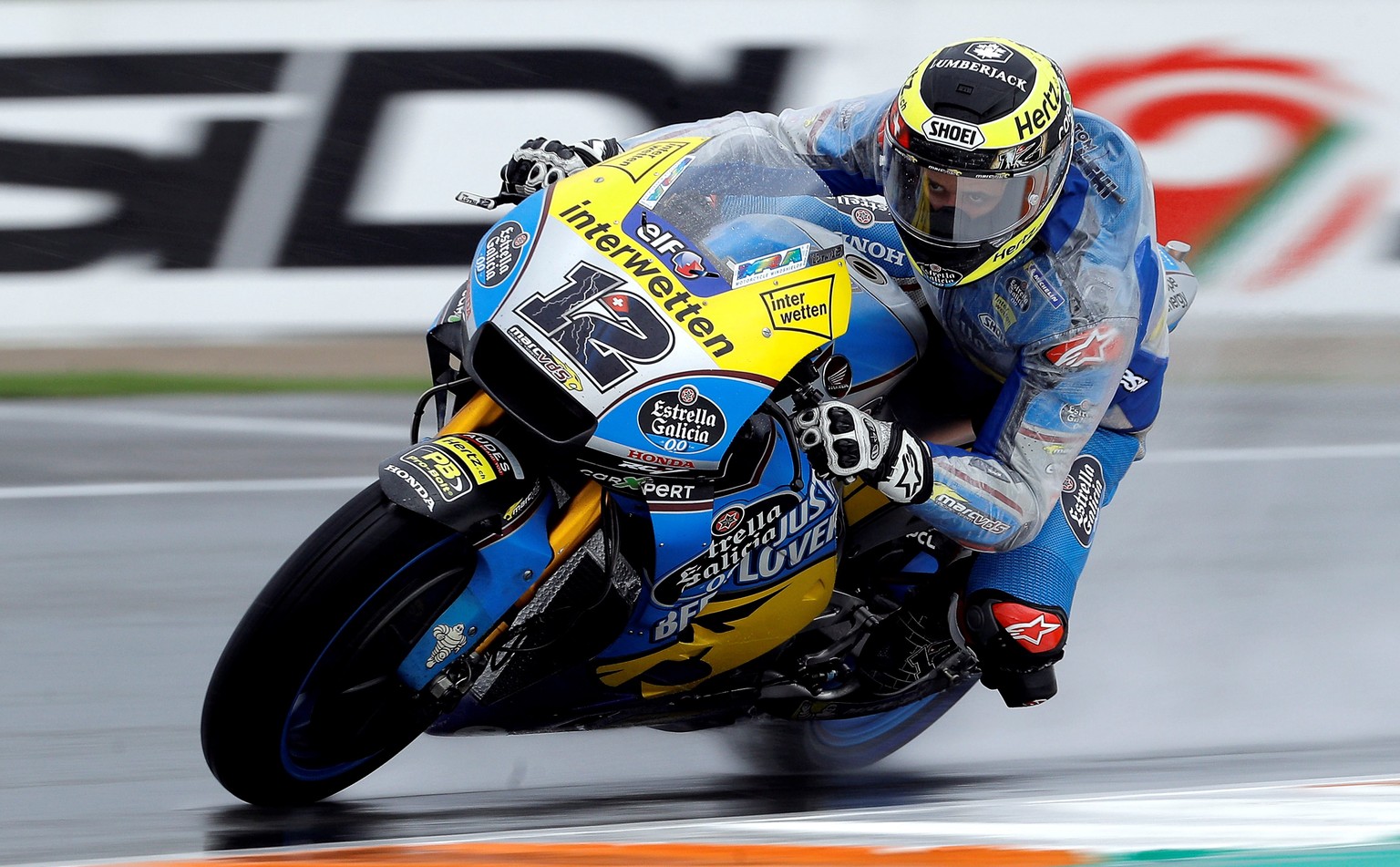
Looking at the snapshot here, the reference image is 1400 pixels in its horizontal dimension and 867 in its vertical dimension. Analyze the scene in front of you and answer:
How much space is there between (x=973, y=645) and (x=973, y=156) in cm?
123

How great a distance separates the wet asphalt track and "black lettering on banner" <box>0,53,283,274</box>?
0.70 metres

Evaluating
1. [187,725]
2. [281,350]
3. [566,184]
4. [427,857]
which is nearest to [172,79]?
[281,350]

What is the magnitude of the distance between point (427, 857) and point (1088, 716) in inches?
104

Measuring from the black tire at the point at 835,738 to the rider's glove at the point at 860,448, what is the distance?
1188 mm

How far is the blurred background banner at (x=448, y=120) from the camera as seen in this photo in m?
6.32

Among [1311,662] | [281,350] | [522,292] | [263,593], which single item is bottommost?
[281,350]

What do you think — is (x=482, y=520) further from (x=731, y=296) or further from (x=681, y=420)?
(x=731, y=296)

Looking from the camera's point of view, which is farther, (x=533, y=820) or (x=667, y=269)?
(x=533, y=820)

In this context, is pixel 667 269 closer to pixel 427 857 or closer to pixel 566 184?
pixel 566 184

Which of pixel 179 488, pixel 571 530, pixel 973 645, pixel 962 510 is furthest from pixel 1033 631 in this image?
pixel 179 488

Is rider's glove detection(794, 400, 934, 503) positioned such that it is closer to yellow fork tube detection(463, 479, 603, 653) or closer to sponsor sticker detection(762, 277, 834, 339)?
sponsor sticker detection(762, 277, 834, 339)

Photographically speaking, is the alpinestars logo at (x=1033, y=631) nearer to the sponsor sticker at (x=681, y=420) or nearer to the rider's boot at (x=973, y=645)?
the rider's boot at (x=973, y=645)

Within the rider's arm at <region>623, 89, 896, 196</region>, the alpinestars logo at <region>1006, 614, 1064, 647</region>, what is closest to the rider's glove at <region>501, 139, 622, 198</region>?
the rider's arm at <region>623, 89, 896, 196</region>

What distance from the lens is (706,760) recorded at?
4031 mm
